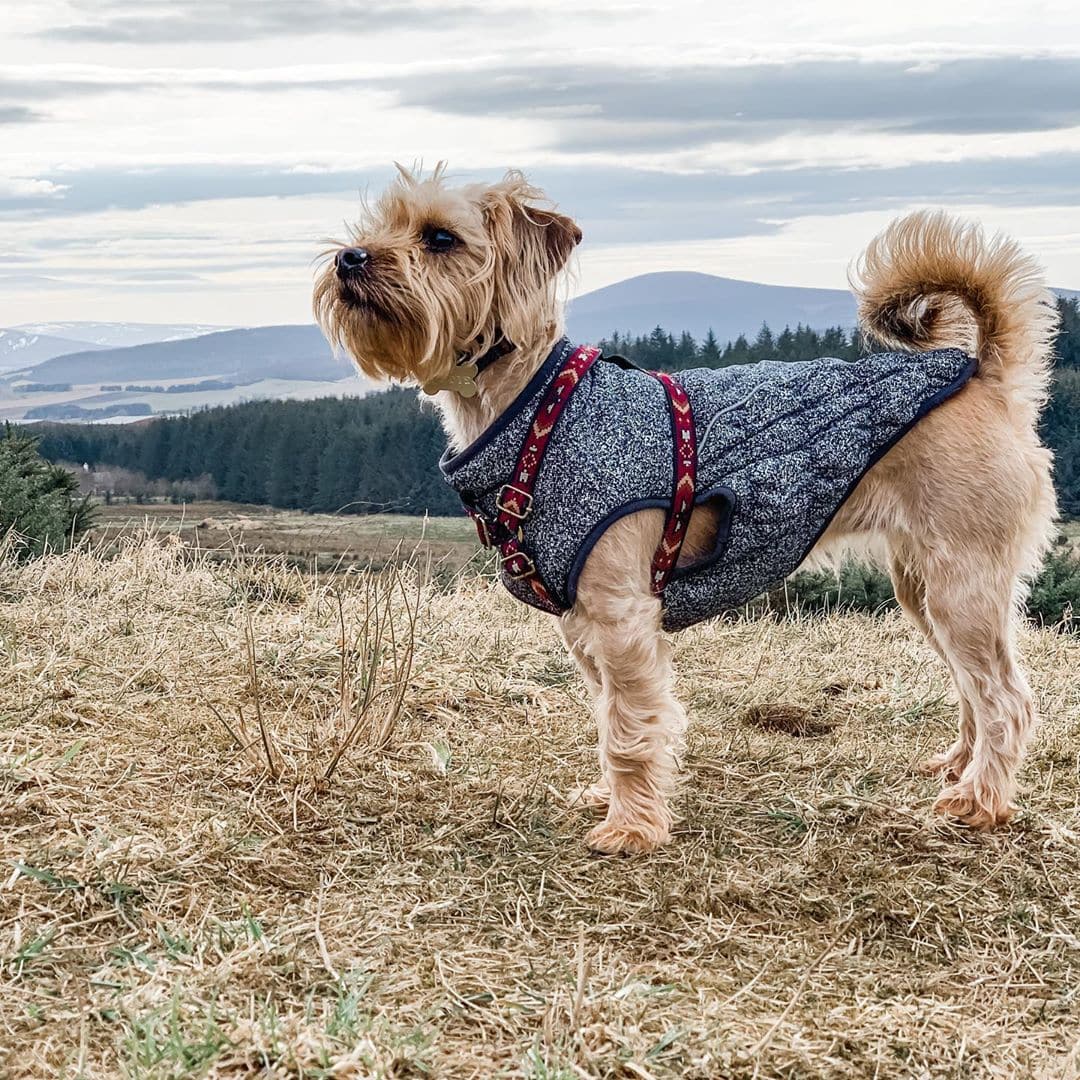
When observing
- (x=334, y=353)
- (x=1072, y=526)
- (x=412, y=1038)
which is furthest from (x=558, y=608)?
(x=1072, y=526)

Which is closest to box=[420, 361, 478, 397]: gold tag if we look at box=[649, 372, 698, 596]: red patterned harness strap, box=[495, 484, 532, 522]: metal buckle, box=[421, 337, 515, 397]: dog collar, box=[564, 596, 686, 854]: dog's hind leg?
box=[421, 337, 515, 397]: dog collar

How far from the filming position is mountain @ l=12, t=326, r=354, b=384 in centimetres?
13075

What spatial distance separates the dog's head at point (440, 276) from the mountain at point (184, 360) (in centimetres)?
11568

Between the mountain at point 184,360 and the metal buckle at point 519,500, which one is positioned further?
the mountain at point 184,360

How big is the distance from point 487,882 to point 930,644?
2.32 metres

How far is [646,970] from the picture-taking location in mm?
3635

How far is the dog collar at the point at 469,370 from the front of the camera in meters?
4.49

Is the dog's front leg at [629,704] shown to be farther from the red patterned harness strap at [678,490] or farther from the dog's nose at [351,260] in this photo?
the dog's nose at [351,260]

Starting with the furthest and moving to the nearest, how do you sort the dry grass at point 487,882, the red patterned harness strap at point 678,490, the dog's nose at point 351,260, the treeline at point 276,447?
the treeline at point 276,447 → the red patterned harness strap at point 678,490 → the dog's nose at point 351,260 → the dry grass at point 487,882

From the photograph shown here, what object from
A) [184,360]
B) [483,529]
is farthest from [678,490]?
[184,360]

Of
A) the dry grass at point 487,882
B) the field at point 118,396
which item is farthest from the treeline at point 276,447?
the field at point 118,396

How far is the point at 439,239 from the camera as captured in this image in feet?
14.1

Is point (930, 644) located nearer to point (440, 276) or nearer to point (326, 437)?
point (440, 276)

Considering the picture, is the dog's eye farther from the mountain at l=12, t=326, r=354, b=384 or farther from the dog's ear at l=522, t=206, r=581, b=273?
the mountain at l=12, t=326, r=354, b=384
